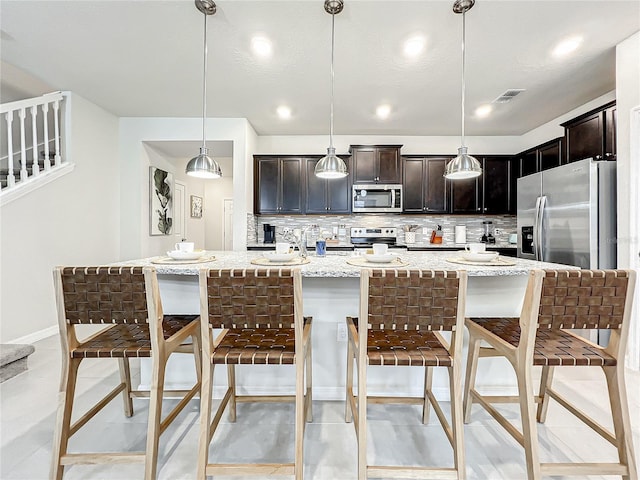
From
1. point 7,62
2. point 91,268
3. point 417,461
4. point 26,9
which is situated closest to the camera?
point 91,268

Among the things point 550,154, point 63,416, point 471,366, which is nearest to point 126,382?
point 63,416

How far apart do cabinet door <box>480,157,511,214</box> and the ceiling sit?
0.85 m

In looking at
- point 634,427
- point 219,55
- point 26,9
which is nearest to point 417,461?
point 634,427

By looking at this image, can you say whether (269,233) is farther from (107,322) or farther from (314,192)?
(107,322)

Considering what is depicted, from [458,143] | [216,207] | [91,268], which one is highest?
[458,143]

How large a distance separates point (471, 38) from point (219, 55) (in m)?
2.04

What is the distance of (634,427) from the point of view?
5.86 ft

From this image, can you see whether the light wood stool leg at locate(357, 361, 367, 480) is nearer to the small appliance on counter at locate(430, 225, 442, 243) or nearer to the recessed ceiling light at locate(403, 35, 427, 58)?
the recessed ceiling light at locate(403, 35, 427, 58)

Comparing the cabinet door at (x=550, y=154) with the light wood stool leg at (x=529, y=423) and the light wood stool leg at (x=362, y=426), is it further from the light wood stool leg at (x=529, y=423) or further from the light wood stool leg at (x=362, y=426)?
the light wood stool leg at (x=362, y=426)

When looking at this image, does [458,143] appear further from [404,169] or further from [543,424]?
[543,424]

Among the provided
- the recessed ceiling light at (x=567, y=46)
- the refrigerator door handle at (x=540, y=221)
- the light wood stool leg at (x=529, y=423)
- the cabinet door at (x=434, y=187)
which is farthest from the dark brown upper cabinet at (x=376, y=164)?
the light wood stool leg at (x=529, y=423)

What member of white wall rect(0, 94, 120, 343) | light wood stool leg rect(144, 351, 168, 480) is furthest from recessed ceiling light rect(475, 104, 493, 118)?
white wall rect(0, 94, 120, 343)

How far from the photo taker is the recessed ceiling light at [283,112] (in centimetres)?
382

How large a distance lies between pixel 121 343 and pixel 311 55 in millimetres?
2515
